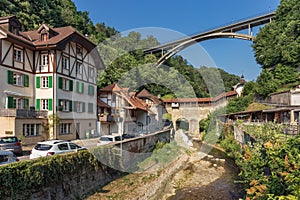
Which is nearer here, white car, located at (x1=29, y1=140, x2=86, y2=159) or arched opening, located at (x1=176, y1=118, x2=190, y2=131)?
white car, located at (x1=29, y1=140, x2=86, y2=159)

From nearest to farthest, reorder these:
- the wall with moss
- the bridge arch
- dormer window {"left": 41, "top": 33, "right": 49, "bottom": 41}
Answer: the wall with moss
dormer window {"left": 41, "top": 33, "right": 49, "bottom": 41}
the bridge arch

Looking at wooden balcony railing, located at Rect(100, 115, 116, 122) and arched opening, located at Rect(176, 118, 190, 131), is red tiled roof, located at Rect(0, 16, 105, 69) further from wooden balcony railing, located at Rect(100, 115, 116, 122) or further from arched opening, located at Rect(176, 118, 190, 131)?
arched opening, located at Rect(176, 118, 190, 131)

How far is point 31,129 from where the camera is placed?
2002 centimetres

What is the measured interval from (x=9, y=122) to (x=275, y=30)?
37.5m

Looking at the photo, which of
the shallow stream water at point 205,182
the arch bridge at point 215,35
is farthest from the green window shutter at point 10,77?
the arch bridge at point 215,35

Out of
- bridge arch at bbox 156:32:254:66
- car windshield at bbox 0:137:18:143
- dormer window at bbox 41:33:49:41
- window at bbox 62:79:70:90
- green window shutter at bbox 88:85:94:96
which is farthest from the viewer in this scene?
bridge arch at bbox 156:32:254:66

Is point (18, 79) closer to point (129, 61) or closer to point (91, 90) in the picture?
point (91, 90)

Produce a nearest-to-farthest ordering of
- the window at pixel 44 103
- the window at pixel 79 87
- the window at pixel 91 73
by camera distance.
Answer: the window at pixel 44 103 → the window at pixel 79 87 → the window at pixel 91 73

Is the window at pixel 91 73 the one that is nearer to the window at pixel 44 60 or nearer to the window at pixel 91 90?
the window at pixel 91 90

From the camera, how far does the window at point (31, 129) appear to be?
19141mm

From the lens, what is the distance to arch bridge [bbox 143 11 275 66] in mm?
41366

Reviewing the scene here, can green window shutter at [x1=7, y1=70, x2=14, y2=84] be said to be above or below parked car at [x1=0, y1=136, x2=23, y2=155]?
above

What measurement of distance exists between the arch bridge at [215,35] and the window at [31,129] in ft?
79.2

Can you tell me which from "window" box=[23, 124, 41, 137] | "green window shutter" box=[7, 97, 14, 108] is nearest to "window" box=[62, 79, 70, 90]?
"window" box=[23, 124, 41, 137]
